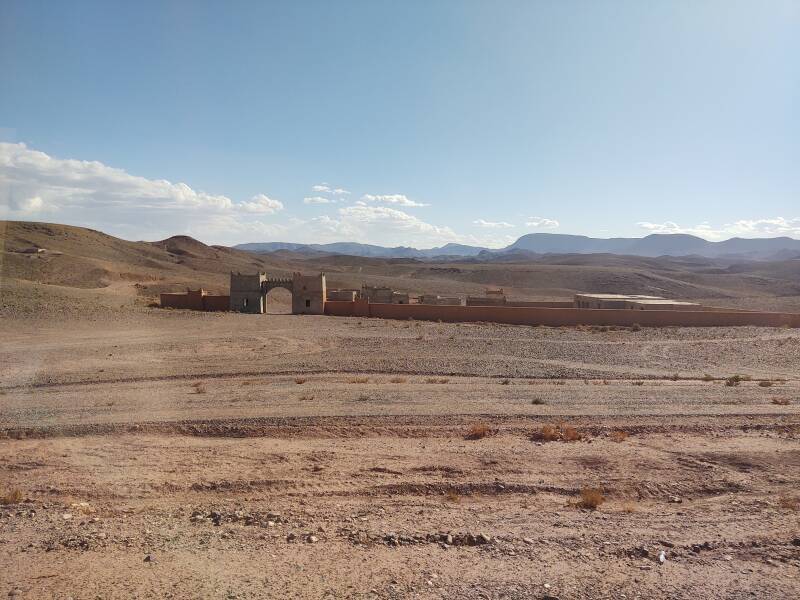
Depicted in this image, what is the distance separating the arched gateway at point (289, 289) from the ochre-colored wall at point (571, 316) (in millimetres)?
2658

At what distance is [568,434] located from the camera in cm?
1286

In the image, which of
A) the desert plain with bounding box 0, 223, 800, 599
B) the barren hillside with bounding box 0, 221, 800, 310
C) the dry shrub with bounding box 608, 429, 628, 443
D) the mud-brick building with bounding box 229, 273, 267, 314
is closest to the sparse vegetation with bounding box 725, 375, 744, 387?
the desert plain with bounding box 0, 223, 800, 599

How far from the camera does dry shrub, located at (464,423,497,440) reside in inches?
508

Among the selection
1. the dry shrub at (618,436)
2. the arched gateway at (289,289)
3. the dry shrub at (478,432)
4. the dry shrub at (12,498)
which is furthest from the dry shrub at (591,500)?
the arched gateway at (289,289)

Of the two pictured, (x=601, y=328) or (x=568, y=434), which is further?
(x=601, y=328)

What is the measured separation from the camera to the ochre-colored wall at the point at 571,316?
39281mm

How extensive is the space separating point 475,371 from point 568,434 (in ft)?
29.8

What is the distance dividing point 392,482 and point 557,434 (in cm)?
464

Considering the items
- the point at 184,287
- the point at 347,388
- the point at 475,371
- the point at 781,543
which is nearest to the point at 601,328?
the point at 475,371

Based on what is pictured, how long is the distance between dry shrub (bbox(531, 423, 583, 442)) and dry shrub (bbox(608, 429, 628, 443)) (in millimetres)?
681

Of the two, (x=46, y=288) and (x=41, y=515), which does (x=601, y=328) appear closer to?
(x=41, y=515)

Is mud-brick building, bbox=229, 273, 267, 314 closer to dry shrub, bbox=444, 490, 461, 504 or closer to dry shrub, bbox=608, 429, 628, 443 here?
dry shrub, bbox=608, 429, 628, 443

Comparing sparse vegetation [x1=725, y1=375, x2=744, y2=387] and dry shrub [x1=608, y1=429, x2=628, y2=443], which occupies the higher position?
dry shrub [x1=608, y1=429, x2=628, y2=443]

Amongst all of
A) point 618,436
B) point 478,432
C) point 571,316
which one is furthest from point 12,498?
point 571,316
